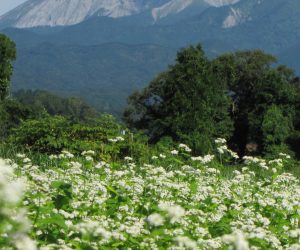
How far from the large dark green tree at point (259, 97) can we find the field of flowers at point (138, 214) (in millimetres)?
44280

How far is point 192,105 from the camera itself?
160 feet

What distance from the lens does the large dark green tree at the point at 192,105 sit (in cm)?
4681

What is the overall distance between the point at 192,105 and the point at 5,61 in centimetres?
1527

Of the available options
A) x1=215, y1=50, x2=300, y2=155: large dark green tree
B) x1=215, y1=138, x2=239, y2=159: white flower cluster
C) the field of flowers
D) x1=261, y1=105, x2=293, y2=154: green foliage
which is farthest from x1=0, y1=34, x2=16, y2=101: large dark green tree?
the field of flowers

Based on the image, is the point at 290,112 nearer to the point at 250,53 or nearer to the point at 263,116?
the point at 263,116

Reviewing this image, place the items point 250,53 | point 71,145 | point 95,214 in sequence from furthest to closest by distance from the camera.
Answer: point 250,53 → point 71,145 → point 95,214

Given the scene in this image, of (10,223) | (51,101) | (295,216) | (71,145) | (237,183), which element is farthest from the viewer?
(51,101)

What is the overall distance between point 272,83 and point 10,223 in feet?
185

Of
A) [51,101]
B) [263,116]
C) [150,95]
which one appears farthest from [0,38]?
[51,101]

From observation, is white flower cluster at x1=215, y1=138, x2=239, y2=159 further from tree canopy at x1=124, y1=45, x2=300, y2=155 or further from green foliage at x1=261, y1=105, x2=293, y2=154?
green foliage at x1=261, y1=105, x2=293, y2=154

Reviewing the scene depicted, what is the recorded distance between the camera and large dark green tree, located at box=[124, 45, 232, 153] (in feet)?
154

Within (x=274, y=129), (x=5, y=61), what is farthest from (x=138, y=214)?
(x=274, y=129)

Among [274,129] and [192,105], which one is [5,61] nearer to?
[192,105]

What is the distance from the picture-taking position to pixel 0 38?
52500mm
